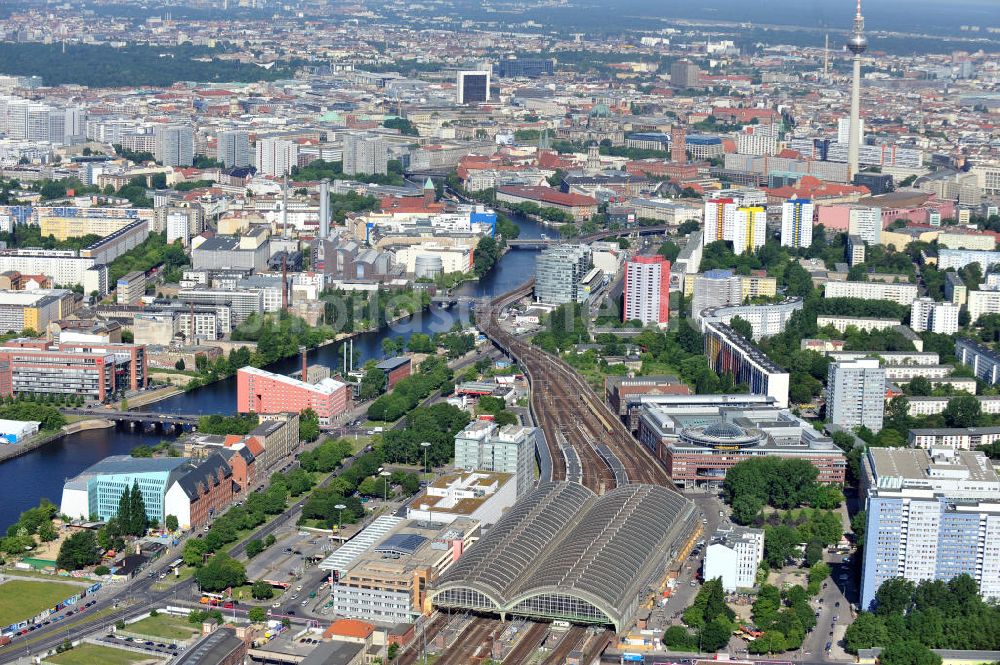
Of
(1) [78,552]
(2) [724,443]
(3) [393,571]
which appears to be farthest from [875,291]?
(1) [78,552]

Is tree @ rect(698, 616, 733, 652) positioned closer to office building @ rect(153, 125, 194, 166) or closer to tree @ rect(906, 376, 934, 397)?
tree @ rect(906, 376, 934, 397)

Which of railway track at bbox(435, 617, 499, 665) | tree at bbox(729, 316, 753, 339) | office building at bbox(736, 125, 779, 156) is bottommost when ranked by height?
railway track at bbox(435, 617, 499, 665)

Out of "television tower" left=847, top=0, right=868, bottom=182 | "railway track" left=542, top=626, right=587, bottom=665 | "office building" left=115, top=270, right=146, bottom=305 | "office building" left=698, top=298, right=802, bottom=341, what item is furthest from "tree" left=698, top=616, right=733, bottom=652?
"television tower" left=847, top=0, right=868, bottom=182

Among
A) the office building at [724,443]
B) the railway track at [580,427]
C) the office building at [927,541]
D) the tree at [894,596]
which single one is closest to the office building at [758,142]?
the railway track at [580,427]

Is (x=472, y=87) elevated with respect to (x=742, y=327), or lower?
elevated

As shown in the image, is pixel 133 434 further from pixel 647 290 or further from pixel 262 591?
pixel 647 290
